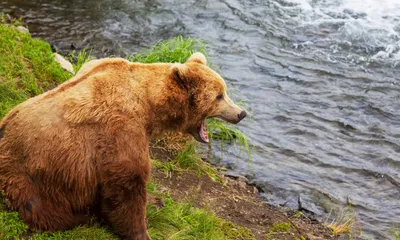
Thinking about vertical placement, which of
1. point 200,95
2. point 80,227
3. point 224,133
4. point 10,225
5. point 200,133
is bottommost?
point 224,133

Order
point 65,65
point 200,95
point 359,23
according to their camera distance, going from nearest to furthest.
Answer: point 200,95
point 65,65
point 359,23

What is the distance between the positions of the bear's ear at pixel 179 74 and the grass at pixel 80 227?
4.07ft

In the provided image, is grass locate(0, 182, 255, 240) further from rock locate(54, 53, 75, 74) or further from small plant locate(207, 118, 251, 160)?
rock locate(54, 53, 75, 74)

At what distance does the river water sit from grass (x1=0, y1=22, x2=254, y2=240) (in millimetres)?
1609

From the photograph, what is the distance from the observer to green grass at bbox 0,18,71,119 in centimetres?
640

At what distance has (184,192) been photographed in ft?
20.9

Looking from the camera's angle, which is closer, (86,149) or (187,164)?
(86,149)

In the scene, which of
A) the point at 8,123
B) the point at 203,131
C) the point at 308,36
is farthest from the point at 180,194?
the point at 308,36

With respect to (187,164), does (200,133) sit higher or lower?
higher

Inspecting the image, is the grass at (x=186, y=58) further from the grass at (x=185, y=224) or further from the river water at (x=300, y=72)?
the grass at (x=185, y=224)

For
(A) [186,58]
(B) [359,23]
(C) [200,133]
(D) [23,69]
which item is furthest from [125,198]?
(B) [359,23]

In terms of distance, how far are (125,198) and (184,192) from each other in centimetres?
204

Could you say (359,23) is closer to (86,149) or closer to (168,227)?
(168,227)

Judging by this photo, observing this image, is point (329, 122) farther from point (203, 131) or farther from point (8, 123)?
point (8, 123)
